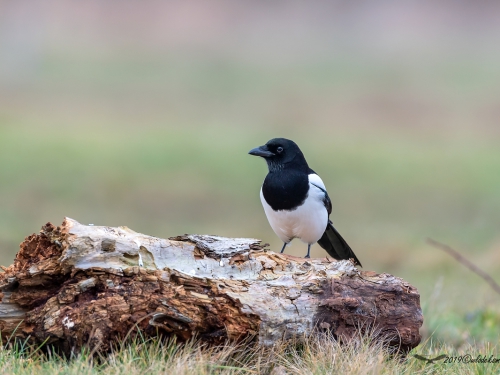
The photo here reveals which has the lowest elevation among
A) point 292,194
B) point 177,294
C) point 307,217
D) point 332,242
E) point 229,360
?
point 229,360

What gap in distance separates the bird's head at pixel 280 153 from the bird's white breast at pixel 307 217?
0.20 meters

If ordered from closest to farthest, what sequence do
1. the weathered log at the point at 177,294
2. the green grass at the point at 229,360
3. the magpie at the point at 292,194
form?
the green grass at the point at 229,360 → the weathered log at the point at 177,294 → the magpie at the point at 292,194

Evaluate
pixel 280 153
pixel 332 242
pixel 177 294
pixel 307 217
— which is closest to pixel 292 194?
pixel 307 217

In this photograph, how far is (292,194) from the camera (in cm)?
538

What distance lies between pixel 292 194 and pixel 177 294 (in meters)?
1.81

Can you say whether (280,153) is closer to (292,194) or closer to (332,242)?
(292,194)

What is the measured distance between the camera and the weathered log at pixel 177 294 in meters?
3.72

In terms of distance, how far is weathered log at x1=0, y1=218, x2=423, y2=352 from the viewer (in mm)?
3723

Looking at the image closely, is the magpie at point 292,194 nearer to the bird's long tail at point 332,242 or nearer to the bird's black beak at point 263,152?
the bird's black beak at point 263,152

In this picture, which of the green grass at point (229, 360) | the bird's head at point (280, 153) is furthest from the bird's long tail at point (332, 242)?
the green grass at point (229, 360)

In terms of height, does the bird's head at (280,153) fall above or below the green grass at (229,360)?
above

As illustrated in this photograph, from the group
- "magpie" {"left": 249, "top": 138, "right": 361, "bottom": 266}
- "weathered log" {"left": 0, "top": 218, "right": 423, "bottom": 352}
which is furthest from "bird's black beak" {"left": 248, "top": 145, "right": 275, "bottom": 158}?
"weathered log" {"left": 0, "top": 218, "right": 423, "bottom": 352}

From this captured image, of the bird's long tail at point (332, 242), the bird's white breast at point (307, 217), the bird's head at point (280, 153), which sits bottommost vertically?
the bird's long tail at point (332, 242)

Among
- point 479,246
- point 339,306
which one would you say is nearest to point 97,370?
point 339,306
